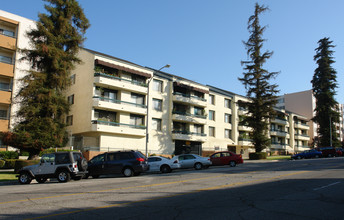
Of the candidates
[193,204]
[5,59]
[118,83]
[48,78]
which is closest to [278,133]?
[118,83]

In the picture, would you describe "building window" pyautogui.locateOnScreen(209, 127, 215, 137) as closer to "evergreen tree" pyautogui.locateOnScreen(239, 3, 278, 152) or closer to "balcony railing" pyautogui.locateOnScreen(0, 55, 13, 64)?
"evergreen tree" pyautogui.locateOnScreen(239, 3, 278, 152)

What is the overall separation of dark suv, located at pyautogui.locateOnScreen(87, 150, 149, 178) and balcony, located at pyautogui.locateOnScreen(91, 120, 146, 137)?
534 inches

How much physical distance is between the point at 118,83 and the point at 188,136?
543 inches

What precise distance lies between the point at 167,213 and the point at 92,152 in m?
25.3

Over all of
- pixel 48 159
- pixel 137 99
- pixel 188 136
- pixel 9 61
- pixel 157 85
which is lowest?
pixel 48 159

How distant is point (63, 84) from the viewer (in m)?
26.3

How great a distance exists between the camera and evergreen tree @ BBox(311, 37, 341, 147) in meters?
57.3

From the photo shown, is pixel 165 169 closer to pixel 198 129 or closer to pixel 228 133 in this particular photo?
pixel 198 129

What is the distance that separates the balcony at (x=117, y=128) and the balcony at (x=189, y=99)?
7.95m

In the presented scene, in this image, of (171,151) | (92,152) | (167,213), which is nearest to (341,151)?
(171,151)

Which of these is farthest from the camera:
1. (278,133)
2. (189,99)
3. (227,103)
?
(278,133)

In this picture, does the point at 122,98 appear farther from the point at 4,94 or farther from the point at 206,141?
the point at 206,141

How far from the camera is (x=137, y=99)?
37656 mm

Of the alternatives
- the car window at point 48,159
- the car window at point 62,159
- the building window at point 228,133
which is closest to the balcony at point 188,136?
the building window at point 228,133
